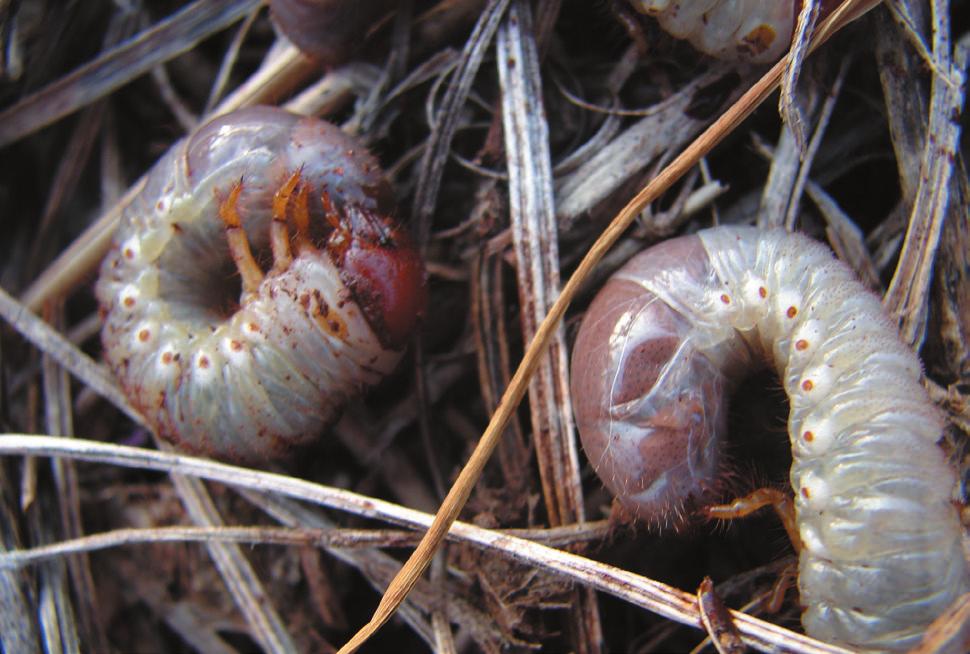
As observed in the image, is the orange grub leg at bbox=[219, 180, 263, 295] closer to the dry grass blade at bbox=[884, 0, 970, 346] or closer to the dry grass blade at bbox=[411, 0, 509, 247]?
the dry grass blade at bbox=[411, 0, 509, 247]

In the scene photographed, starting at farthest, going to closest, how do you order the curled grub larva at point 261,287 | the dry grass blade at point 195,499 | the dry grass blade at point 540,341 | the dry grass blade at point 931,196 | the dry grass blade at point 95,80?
the dry grass blade at point 95,80 → the dry grass blade at point 195,499 → the curled grub larva at point 261,287 → the dry grass blade at point 931,196 → the dry grass blade at point 540,341

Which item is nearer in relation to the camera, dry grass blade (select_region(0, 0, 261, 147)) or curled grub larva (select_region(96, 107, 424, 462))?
curled grub larva (select_region(96, 107, 424, 462))

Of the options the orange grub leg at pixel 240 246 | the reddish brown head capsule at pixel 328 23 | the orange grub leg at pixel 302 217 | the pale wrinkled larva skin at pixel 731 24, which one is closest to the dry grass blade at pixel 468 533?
the orange grub leg at pixel 240 246

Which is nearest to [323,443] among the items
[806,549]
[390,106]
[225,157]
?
[225,157]

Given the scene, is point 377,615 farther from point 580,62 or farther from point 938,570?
point 580,62

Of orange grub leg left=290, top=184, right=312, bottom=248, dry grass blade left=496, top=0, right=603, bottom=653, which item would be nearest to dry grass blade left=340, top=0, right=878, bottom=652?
dry grass blade left=496, top=0, right=603, bottom=653

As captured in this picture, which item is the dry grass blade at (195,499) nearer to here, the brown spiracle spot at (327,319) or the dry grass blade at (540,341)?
the dry grass blade at (540,341)

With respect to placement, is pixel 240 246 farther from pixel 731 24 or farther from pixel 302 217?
pixel 731 24
